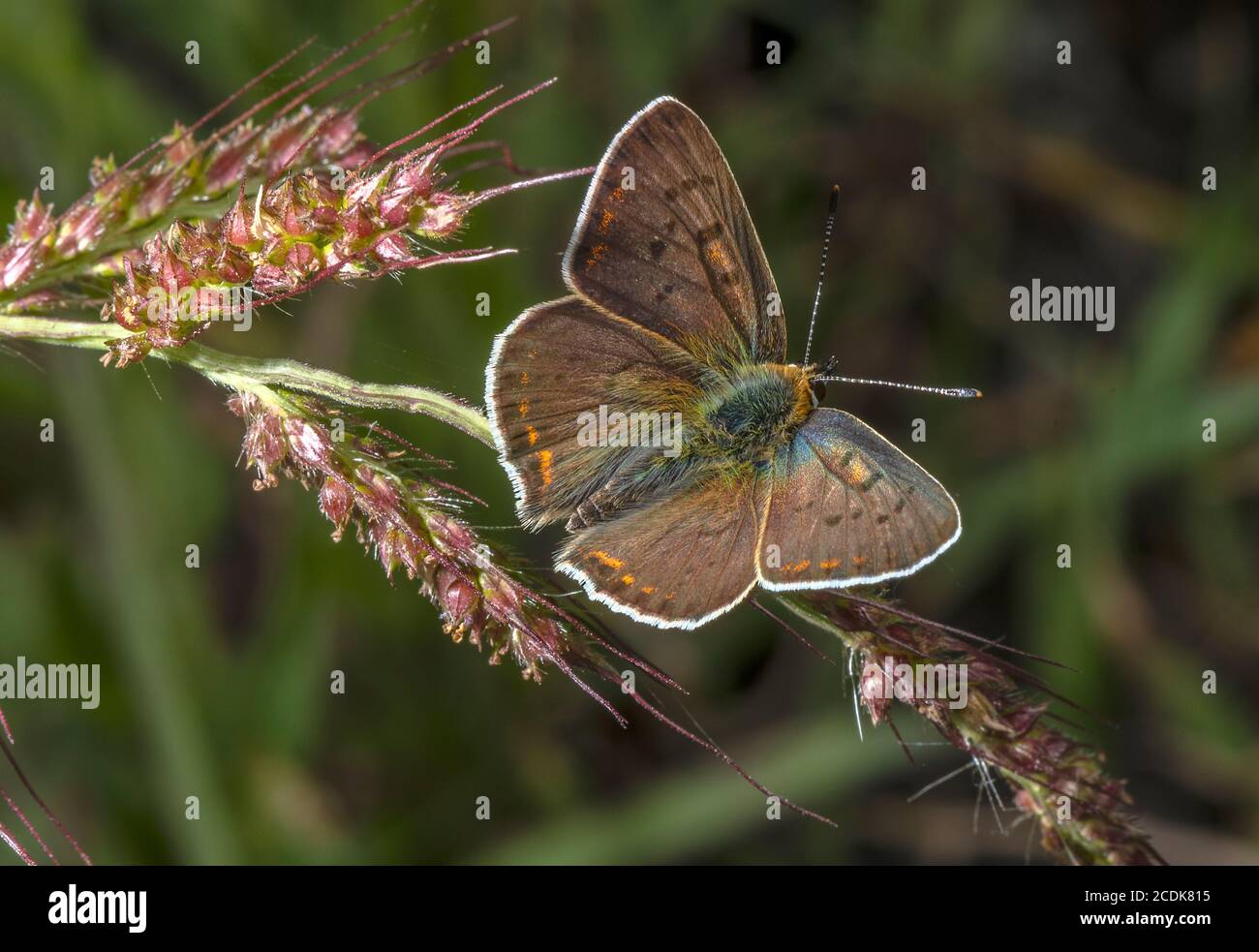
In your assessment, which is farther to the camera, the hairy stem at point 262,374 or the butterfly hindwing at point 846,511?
the butterfly hindwing at point 846,511

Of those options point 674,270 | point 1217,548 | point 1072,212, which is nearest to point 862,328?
point 1072,212

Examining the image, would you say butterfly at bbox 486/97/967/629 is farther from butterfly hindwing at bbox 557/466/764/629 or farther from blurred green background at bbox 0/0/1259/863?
blurred green background at bbox 0/0/1259/863

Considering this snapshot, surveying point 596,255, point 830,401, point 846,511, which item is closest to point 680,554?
point 846,511

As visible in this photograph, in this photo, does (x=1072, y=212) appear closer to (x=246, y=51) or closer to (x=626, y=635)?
(x=626, y=635)

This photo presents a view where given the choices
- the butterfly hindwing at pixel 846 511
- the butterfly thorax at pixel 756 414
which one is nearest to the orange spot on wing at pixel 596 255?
the butterfly thorax at pixel 756 414

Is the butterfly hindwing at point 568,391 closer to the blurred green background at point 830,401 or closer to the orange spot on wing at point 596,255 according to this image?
the orange spot on wing at point 596,255

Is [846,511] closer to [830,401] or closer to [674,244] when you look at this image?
[674,244]

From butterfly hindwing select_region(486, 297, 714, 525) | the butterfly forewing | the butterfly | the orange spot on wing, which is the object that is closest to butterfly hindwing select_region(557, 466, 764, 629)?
the butterfly
